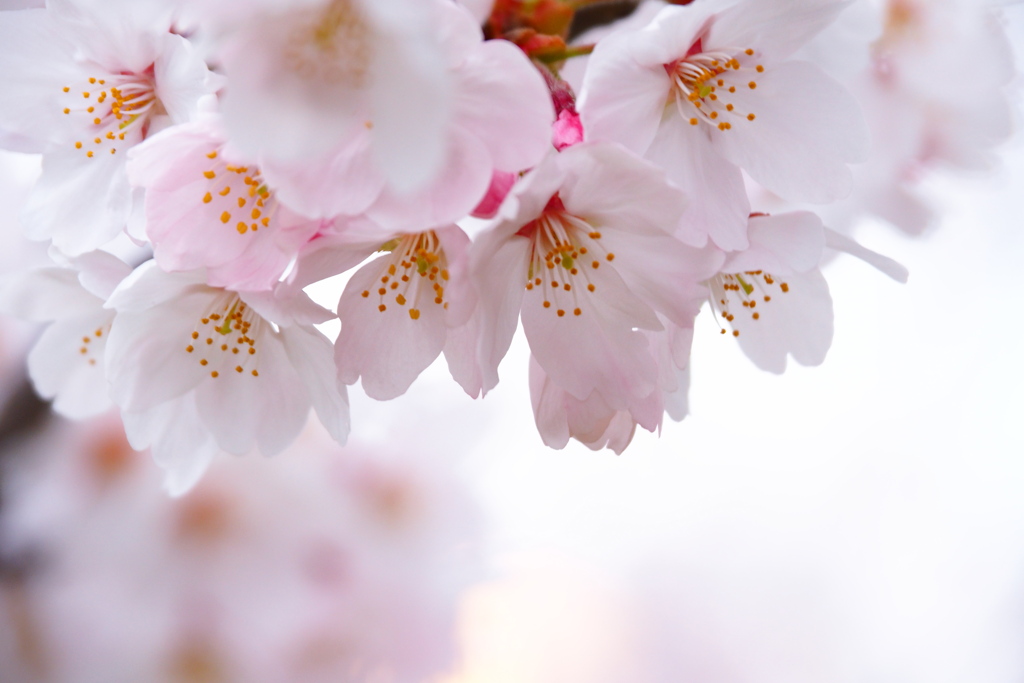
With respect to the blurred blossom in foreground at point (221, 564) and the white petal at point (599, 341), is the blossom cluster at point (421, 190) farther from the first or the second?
the blurred blossom in foreground at point (221, 564)

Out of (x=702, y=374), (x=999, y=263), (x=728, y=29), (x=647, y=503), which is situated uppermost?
(x=728, y=29)

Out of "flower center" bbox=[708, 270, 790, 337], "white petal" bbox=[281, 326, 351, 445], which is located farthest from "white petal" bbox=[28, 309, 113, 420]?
"flower center" bbox=[708, 270, 790, 337]

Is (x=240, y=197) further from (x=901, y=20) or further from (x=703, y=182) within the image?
(x=901, y=20)

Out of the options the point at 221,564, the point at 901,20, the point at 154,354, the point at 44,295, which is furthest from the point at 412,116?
the point at 221,564

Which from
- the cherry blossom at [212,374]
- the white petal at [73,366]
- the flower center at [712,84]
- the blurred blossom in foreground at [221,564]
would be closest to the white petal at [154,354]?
the cherry blossom at [212,374]

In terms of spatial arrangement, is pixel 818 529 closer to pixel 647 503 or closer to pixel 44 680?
pixel 647 503

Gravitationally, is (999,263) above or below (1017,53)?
below

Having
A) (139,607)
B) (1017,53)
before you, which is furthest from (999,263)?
(139,607)

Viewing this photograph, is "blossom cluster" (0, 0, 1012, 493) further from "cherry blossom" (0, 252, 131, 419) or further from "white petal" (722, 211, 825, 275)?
"cherry blossom" (0, 252, 131, 419)
